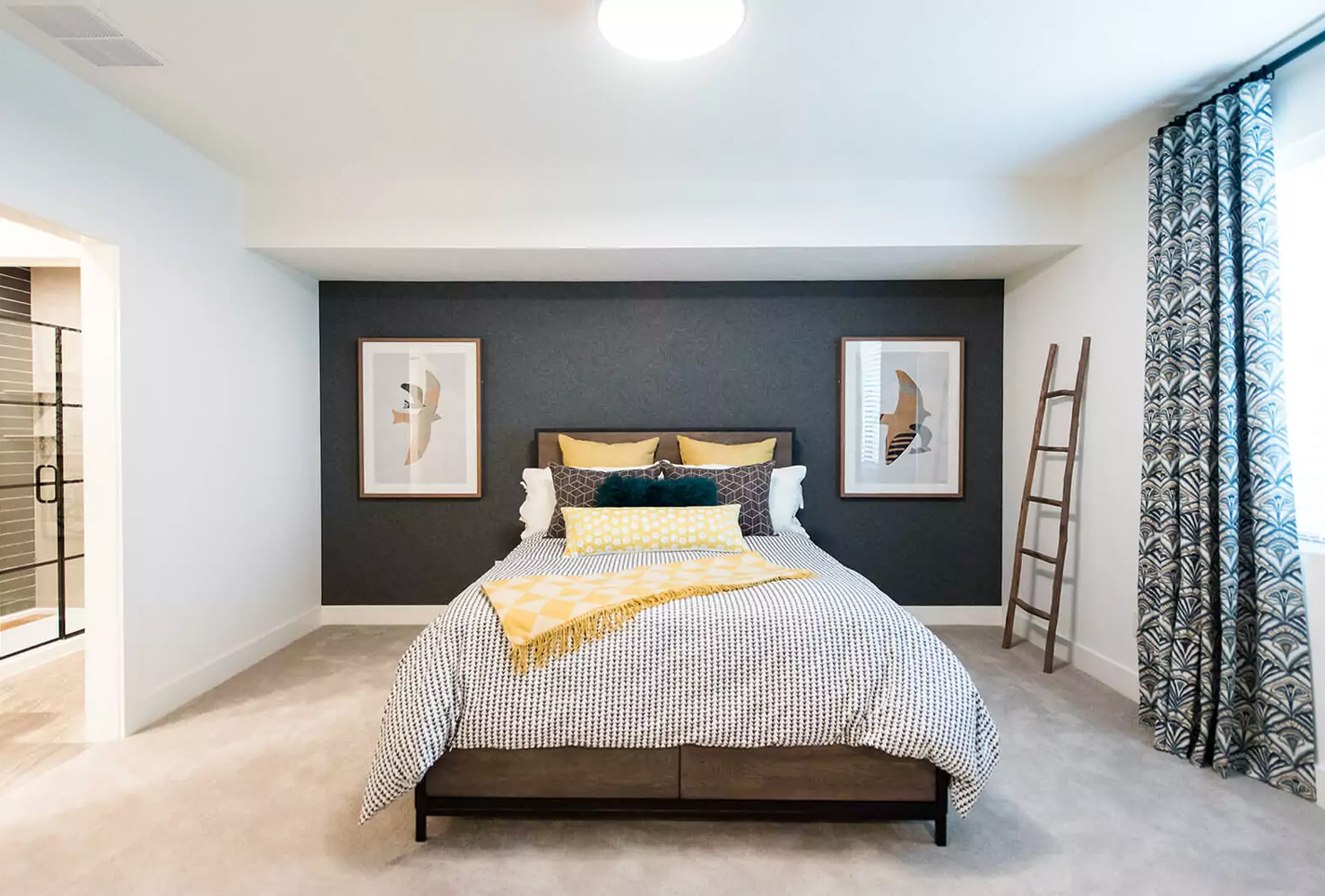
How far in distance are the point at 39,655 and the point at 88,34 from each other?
314cm

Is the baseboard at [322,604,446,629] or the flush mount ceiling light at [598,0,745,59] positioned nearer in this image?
the flush mount ceiling light at [598,0,745,59]

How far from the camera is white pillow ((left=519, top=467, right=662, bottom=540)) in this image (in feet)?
13.4

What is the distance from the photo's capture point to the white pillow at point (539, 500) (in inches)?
160

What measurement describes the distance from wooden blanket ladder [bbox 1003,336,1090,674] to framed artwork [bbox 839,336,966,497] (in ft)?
1.60

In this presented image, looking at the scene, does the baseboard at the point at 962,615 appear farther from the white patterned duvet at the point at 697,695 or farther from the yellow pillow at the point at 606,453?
the white patterned duvet at the point at 697,695

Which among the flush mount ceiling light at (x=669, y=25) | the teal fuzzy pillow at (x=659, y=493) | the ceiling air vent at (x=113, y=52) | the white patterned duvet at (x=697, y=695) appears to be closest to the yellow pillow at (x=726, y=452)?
the teal fuzzy pillow at (x=659, y=493)

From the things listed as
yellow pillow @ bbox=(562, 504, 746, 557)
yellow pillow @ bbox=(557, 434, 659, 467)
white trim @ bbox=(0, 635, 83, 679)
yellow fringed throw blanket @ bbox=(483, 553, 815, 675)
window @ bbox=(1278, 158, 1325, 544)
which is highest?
window @ bbox=(1278, 158, 1325, 544)

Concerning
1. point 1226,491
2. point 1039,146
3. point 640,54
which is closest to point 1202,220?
point 1039,146

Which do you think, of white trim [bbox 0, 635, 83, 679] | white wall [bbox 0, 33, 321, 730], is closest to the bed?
white wall [bbox 0, 33, 321, 730]

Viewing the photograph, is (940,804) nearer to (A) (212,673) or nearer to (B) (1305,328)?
(B) (1305,328)

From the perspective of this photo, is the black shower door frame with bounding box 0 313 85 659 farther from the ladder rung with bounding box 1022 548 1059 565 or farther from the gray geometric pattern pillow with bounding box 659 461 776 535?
the ladder rung with bounding box 1022 548 1059 565

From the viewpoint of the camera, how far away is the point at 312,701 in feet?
10.6

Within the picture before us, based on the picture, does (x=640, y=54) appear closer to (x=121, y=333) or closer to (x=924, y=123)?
(x=924, y=123)

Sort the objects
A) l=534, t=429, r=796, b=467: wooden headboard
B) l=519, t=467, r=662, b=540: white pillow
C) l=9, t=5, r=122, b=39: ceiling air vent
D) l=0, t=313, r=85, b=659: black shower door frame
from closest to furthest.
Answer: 1. l=9, t=5, r=122, b=39: ceiling air vent
2. l=0, t=313, r=85, b=659: black shower door frame
3. l=519, t=467, r=662, b=540: white pillow
4. l=534, t=429, r=796, b=467: wooden headboard
